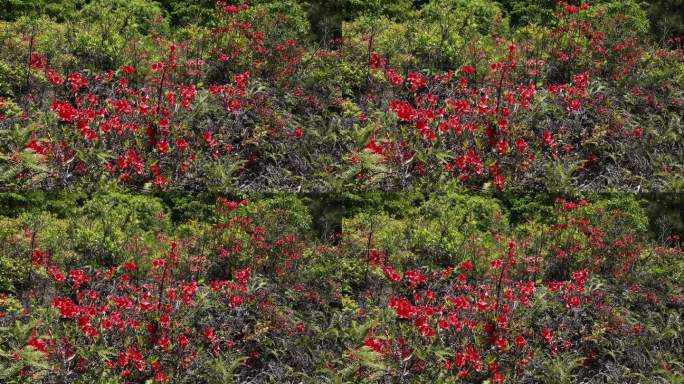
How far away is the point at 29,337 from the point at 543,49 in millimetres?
6879

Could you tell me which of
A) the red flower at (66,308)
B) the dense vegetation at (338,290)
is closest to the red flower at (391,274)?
the dense vegetation at (338,290)

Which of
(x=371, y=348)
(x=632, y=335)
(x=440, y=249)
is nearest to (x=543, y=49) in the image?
(x=440, y=249)

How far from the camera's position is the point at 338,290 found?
7.57 meters

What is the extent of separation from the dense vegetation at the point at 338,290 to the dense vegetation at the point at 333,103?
0.65m

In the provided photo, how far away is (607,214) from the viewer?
873 cm

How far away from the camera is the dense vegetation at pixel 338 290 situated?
23.4ft

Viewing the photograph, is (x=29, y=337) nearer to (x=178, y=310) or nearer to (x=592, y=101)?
(x=178, y=310)

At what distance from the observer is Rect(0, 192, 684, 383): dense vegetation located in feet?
23.4

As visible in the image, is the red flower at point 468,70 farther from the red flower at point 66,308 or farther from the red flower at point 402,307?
the red flower at point 66,308

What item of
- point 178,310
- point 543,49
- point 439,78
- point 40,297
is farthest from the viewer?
point 543,49

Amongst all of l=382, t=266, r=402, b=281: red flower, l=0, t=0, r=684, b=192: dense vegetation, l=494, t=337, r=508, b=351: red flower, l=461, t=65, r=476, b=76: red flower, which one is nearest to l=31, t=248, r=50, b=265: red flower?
l=0, t=0, r=684, b=192: dense vegetation

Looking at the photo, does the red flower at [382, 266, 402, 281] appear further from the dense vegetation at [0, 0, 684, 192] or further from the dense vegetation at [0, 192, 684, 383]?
the dense vegetation at [0, 0, 684, 192]

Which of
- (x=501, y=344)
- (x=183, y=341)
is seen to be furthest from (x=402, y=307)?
(x=183, y=341)

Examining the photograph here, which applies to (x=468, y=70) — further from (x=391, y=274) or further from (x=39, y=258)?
(x=39, y=258)
